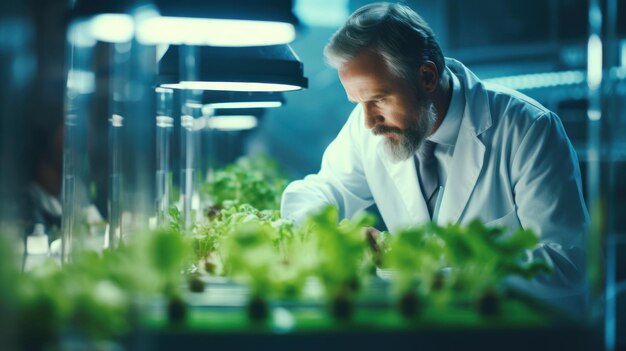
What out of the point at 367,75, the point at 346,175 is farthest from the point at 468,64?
the point at 367,75

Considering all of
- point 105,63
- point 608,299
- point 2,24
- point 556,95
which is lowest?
point 608,299

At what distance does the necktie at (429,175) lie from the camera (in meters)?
2.13

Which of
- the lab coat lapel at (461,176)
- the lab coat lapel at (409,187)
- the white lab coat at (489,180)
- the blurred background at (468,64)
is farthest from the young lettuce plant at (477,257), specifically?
the lab coat lapel at (409,187)

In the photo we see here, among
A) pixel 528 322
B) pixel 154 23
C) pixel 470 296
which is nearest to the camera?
pixel 528 322

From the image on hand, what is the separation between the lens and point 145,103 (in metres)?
0.98

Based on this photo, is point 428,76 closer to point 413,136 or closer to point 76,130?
point 413,136

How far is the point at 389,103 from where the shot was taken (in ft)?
6.14

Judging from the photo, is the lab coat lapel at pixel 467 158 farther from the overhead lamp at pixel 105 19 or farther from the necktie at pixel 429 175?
the overhead lamp at pixel 105 19

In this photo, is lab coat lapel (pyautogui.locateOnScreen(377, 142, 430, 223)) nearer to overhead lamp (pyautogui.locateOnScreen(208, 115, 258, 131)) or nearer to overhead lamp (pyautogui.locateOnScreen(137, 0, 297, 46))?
overhead lamp (pyautogui.locateOnScreen(137, 0, 297, 46))

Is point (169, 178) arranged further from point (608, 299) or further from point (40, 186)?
point (608, 299)

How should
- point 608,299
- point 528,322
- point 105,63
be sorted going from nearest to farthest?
point 528,322 → point 608,299 → point 105,63

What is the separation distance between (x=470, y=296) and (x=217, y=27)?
692 millimetres

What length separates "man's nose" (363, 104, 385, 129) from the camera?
1.88 meters

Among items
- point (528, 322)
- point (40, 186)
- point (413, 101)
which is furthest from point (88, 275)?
point (40, 186)
